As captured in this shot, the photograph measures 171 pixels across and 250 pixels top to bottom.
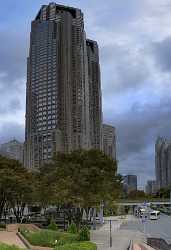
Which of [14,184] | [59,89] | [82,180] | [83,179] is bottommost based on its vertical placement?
[14,184]

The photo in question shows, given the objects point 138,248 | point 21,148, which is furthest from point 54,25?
point 138,248

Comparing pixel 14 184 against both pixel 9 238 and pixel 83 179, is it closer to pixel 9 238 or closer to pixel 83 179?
pixel 83 179

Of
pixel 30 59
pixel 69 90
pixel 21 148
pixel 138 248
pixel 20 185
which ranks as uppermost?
pixel 30 59

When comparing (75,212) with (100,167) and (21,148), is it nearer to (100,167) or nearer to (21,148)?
(100,167)

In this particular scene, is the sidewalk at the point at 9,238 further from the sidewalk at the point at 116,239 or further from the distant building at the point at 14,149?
the distant building at the point at 14,149

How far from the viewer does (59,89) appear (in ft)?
387

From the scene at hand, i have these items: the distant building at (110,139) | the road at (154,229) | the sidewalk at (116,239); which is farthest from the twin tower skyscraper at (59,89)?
the sidewalk at (116,239)

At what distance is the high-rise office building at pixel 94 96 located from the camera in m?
130

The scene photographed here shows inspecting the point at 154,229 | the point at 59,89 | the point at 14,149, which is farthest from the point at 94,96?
the point at 154,229

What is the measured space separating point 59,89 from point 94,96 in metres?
17.5

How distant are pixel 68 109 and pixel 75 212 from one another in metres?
46.1

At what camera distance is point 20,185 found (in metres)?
60.4

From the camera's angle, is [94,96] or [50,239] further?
[94,96]

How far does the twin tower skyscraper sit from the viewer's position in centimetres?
11781
